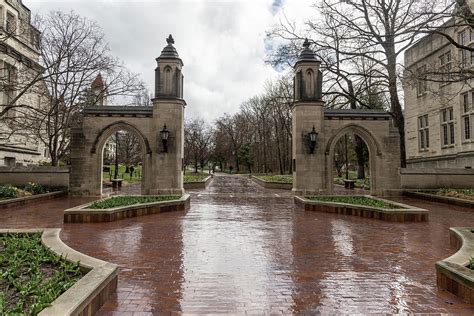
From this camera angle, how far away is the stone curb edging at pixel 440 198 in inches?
554

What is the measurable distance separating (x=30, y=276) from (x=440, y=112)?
31197 mm

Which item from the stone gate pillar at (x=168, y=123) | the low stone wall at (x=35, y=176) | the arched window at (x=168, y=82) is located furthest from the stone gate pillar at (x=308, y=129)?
the low stone wall at (x=35, y=176)

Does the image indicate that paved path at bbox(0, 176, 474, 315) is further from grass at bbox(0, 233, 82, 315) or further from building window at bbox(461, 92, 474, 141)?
building window at bbox(461, 92, 474, 141)

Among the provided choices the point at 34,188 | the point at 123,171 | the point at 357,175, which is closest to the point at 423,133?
the point at 357,175

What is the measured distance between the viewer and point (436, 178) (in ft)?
63.2

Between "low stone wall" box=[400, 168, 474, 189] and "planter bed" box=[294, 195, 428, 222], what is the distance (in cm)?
827

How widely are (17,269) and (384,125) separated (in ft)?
59.4

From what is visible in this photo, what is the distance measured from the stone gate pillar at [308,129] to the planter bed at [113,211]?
314 inches

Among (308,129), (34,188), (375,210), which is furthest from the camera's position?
(308,129)

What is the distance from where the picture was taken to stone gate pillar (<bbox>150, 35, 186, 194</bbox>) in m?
17.5

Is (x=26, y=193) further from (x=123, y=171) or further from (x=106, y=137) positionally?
(x=123, y=171)

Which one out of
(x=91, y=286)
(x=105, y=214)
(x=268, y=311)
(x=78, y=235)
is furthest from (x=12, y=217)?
(x=268, y=311)

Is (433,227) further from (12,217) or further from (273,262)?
(12,217)

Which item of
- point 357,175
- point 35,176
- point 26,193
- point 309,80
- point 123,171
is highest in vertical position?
point 309,80
